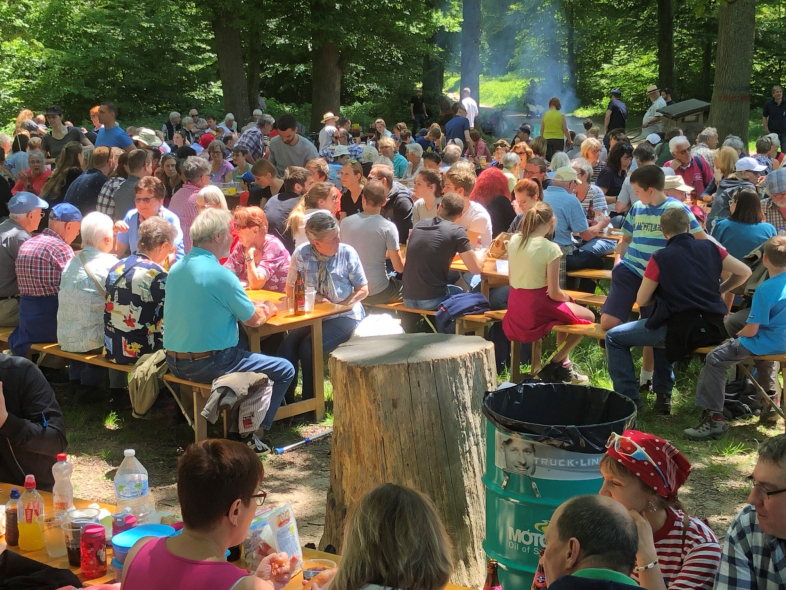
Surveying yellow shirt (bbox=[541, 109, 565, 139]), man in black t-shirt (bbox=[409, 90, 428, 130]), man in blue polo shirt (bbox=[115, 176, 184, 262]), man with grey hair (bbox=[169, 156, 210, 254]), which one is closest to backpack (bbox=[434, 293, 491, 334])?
man in blue polo shirt (bbox=[115, 176, 184, 262])

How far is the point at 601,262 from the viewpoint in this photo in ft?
26.7

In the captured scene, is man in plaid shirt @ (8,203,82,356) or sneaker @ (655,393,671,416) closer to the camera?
sneaker @ (655,393,671,416)

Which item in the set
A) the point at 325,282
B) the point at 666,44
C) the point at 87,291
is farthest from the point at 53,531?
the point at 666,44

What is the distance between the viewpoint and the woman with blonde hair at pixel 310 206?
7258 millimetres

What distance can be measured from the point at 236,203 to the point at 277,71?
21.5 metres

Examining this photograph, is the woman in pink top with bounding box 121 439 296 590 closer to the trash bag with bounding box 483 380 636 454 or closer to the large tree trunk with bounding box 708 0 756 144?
the trash bag with bounding box 483 380 636 454

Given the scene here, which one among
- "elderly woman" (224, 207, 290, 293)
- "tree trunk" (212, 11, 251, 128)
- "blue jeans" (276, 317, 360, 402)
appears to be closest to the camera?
"blue jeans" (276, 317, 360, 402)

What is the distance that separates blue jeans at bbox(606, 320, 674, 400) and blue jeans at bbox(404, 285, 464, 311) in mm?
1534

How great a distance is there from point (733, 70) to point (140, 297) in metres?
11.6

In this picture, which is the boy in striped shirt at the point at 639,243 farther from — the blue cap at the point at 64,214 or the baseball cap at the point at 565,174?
the blue cap at the point at 64,214

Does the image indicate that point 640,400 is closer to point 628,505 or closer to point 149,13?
point 628,505

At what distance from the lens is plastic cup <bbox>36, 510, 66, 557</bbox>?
10.8 ft

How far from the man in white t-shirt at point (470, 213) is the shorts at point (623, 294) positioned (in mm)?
1614

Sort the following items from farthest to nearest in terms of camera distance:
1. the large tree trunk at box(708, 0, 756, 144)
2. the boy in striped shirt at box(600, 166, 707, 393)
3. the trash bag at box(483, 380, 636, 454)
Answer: the large tree trunk at box(708, 0, 756, 144) < the boy in striped shirt at box(600, 166, 707, 393) < the trash bag at box(483, 380, 636, 454)
